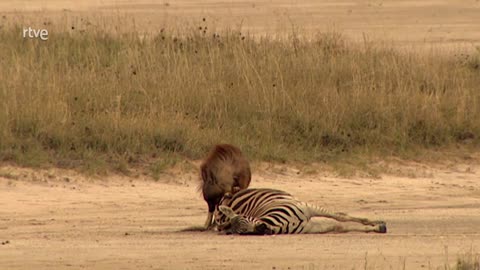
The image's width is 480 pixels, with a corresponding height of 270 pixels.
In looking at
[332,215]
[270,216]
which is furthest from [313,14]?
[270,216]

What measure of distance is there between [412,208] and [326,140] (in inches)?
101

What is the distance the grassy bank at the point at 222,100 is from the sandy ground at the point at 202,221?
20.4 inches

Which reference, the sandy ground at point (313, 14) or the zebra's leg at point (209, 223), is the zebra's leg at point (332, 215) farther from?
the sandy ground at point (313, 14)

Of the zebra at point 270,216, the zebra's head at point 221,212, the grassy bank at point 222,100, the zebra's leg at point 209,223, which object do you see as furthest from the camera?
the grassy bank at point 222,100

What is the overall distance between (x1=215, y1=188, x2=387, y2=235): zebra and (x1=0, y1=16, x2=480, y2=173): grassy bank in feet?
10.6

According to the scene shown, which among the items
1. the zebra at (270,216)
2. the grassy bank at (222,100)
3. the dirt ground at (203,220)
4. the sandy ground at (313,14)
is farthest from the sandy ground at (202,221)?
the sandy ground at (313,14)

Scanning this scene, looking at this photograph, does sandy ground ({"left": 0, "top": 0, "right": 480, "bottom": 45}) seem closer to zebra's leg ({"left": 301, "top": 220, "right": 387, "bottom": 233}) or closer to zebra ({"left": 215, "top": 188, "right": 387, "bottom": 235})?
zebra's leg ({"left": 301, "top": 220, "right": 387, "bottom": 233})

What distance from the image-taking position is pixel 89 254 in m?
9.12

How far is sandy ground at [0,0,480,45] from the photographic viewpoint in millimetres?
28297

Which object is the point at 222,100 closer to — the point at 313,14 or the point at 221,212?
the point at 221,212

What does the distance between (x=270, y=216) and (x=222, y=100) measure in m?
4.89

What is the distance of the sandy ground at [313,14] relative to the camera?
28297 mm

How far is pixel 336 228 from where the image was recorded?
1039 cm

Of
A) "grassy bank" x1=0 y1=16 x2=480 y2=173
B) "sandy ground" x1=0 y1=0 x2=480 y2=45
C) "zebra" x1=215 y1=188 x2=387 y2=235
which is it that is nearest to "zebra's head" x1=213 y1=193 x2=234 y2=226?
"zebra" x1=215 y1=188 x2=387 y2=235
